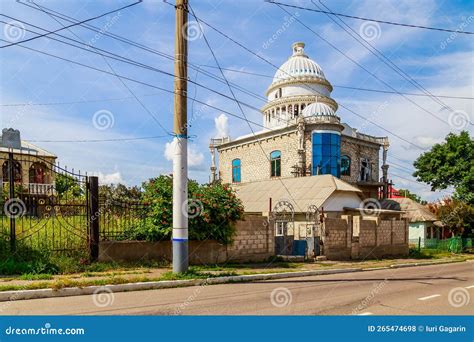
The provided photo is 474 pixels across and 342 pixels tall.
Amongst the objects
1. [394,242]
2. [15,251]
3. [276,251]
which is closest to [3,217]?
[15,251]

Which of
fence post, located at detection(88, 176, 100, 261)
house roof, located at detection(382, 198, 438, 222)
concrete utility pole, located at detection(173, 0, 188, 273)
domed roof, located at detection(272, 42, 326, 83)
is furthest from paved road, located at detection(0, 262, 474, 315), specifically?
domed roof, located at detection(272, 42, 326, 83)

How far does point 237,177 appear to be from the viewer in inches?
1770

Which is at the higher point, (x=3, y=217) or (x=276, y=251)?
(x=3, y=217)

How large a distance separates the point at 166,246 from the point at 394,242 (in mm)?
16321

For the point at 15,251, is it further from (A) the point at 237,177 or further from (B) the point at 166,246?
(A) the point at 237,177

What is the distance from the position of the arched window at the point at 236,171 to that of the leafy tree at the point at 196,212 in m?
28.7

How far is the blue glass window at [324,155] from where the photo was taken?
3603 centimetres

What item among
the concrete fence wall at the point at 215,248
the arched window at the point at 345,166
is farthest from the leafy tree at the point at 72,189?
the arched window at the point at 345,166

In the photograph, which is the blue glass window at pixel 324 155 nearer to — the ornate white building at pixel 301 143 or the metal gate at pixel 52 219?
the ornate white building at pixel 301 143

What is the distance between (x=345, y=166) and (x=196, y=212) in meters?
27.1

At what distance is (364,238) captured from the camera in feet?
74.9

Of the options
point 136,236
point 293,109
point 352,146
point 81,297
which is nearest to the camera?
point 81,297

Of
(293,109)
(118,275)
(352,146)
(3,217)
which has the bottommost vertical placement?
(118,275)

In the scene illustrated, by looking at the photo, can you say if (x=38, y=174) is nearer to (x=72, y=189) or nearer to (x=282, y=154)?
(x=72, y=189)
